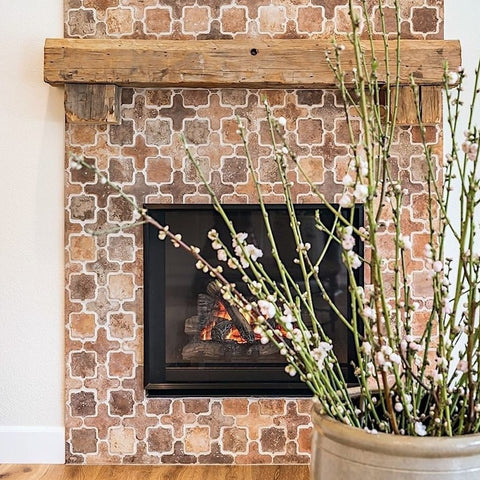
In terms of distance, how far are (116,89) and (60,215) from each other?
61 cm

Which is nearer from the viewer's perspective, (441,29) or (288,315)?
(288,315)

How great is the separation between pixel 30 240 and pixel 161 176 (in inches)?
25.7

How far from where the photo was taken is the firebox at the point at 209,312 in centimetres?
290

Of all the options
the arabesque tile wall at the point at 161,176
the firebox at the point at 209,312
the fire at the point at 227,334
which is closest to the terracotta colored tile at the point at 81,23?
the arabesque tile wall at the point at 161,176

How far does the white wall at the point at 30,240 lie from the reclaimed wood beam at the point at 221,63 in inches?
6.9

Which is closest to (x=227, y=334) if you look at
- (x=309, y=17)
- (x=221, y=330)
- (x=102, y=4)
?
(x=221, y=330)

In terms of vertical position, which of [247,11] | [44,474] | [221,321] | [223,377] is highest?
[247,11]

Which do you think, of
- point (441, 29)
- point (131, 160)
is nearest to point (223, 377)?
point (131, 160)

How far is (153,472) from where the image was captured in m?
2.81

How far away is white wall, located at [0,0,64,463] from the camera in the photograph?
2875 mm

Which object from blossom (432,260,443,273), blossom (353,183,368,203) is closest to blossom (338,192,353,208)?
blossom (353,183,368,203)

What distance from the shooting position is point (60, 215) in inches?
114

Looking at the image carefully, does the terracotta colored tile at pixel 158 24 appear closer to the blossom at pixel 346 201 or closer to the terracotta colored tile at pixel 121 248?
the terracotta colored tile at pixel 121 248

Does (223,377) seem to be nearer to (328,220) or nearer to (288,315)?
(328,220)
